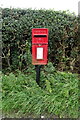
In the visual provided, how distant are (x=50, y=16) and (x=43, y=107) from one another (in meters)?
2.15

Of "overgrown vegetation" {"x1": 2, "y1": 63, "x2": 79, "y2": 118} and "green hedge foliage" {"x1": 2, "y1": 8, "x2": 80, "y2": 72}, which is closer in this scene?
"overgrown vegetation" {"x1": 2, "y1": 63, "x2": 79, "y2": 118}

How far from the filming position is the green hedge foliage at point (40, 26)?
13.3 feet

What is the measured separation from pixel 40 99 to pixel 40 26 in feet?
5.68

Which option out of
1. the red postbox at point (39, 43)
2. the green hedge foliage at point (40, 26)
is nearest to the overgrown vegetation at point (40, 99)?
the red postbox at point (39, 43)

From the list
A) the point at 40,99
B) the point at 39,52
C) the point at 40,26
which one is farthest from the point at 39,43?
the point at 40,26

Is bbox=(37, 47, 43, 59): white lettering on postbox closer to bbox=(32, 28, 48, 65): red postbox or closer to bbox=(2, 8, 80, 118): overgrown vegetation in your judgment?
bbox=(32, 28, 48, 65): red postbox

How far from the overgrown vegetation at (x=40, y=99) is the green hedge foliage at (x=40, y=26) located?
35.2 inches

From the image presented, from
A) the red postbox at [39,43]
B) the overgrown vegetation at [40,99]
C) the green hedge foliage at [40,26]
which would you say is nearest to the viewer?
the overgrown vegetation at [40,99]

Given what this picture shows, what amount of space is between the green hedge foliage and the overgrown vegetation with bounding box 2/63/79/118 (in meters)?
0.89

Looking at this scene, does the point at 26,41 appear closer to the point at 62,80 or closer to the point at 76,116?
the point at 62,80

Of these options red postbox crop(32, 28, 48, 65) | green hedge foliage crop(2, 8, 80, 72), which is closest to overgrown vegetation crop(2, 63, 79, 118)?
red postbox crop(32, 28, 48, 65)

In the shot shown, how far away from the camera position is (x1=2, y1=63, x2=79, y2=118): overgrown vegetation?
2890 millimetres

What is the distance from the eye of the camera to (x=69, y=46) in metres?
4.45

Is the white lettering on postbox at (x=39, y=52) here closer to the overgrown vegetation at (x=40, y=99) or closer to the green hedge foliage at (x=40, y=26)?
the overgrown vegetation at (x=40, y=99)
